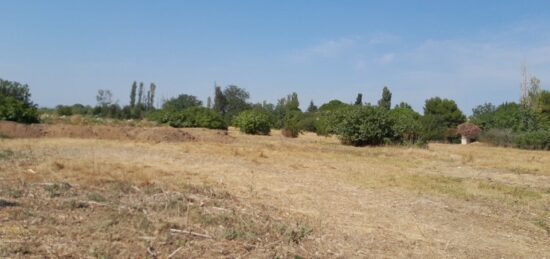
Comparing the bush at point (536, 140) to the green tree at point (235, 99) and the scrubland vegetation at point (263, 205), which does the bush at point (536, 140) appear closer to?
the scrubland vegetation at point (263, 205)

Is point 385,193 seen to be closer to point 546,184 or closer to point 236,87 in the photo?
point 546,184

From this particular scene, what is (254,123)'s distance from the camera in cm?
3073

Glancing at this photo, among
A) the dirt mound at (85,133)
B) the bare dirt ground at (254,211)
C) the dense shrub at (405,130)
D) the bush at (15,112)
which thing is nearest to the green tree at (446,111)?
the dense shrub at (405,130)

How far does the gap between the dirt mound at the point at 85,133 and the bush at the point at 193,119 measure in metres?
9.35

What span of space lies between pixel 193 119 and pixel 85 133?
457 inches

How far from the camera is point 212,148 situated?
16.4 metres

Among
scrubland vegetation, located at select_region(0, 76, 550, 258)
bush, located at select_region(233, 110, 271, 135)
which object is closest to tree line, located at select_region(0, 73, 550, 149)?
bush, located at select_region(233, 110, 271, 135)

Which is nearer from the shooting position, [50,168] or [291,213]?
[291,213]

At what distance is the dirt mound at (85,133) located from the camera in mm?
18688

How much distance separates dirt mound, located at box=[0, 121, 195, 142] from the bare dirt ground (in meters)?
7.29

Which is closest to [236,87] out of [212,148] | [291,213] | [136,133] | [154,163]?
Result: [136,133]

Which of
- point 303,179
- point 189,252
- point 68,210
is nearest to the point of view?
point 189,252

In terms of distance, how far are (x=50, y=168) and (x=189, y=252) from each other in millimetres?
5576

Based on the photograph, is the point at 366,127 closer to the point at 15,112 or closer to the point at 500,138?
the point at 500,138
